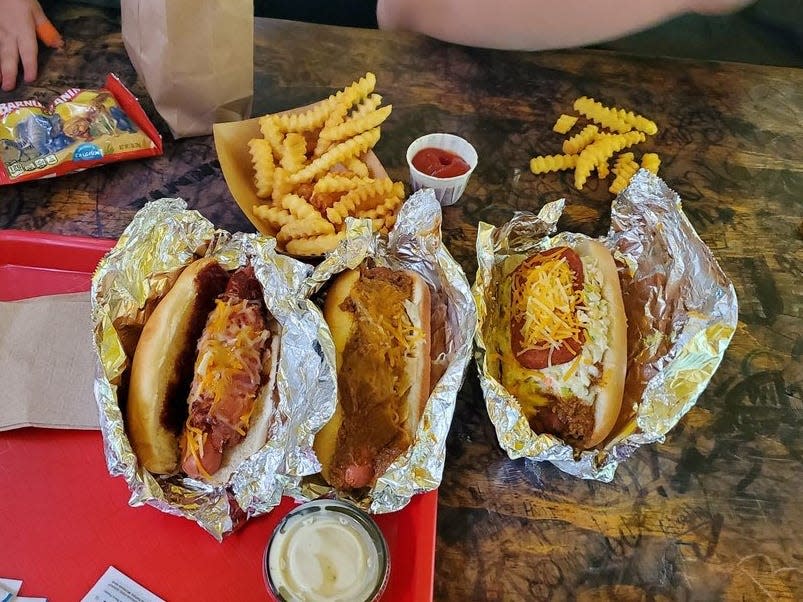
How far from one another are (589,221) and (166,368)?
4.63 ft

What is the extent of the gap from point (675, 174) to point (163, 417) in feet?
6.15

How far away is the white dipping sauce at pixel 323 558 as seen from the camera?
1330mm

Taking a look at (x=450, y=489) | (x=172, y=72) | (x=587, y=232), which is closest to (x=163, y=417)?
(x=450, y=489)

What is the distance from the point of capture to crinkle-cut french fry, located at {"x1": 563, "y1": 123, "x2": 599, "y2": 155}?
229 centimetres

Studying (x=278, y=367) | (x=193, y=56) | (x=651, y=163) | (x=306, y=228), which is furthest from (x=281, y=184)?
(x=651, y=163)

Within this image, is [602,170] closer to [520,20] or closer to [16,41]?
[520,20]

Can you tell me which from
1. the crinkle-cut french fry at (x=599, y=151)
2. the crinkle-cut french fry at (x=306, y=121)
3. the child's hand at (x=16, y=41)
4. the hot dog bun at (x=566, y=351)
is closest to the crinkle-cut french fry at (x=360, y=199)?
the crinkle-cut french fry at (x=306, y=121)

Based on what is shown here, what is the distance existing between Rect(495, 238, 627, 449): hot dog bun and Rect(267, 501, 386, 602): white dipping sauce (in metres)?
0.54

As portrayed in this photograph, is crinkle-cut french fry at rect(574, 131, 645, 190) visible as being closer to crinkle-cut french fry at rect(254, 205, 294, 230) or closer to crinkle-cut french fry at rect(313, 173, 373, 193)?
crinkle-cut french fry at rect(313, 173, 373, 193)

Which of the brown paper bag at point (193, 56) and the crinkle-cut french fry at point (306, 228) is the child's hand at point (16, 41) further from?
the crinkle-cut french fry at point (306, 228)

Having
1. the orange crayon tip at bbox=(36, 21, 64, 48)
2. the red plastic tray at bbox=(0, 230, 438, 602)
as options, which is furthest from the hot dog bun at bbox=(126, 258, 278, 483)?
the orange crayon tip at bbox=(36, 21, 64, 48)

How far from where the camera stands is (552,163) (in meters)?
2.27

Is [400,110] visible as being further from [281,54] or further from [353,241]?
[353,241]

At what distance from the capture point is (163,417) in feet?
4.90
